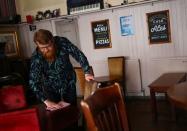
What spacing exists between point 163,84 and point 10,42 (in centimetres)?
372

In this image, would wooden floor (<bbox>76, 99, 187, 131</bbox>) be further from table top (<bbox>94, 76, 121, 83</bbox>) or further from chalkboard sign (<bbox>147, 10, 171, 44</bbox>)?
chalkboard sign (<bbox>147, 10, 171, 44</bbox>)

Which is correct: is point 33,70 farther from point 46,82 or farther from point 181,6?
point 181,6

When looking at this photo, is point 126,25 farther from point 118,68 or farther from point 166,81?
point 166,81

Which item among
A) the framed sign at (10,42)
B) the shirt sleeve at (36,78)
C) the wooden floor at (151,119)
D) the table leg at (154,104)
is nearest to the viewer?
the shirt sleeve at (36,78)

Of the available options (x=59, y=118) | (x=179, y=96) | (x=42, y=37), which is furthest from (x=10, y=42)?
(x=179, y=96)

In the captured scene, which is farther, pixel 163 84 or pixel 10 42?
pixel 10 42

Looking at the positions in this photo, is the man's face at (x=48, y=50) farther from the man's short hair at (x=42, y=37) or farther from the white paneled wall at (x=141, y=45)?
the white paneled wall at (x=141, y=45)

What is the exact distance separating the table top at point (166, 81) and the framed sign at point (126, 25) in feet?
3.46

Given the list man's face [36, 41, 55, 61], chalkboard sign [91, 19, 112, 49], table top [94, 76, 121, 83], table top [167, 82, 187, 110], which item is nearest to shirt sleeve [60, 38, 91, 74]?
man's face [36, 41, 55, 61]

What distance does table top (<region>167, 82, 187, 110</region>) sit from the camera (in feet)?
6.75

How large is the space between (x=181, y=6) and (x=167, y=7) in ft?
0.77

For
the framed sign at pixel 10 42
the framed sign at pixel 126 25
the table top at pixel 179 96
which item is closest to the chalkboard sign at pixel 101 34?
the framed sign at pixel 126 25

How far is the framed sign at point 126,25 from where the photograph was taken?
5192 mm

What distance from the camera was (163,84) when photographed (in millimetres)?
4074
